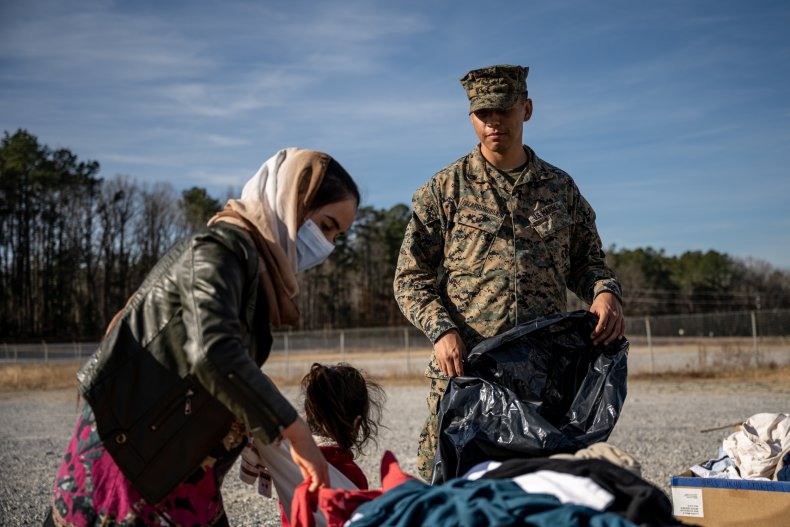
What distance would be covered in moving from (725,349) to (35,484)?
21.4 m

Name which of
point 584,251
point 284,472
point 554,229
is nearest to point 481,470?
point 284,472

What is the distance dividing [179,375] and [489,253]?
6.10 feet

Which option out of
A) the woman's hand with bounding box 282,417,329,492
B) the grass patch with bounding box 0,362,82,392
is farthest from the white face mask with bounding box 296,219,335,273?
the grass patch with bounding box 0,362,82,392

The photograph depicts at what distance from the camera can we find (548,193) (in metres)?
3.75

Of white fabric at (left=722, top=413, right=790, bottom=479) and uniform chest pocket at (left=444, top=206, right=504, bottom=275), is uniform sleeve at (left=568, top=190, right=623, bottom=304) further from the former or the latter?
white fabric at (left=722, top=413, right=790, bottom=479)

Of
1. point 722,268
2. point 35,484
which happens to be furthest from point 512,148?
point 722,268

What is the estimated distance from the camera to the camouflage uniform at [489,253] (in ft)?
11.9

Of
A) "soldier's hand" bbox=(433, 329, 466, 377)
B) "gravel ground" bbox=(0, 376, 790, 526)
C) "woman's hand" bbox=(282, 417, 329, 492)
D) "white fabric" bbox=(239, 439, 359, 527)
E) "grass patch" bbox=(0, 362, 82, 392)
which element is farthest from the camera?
"grass patch" bbox=(0, 362, 82, 392)

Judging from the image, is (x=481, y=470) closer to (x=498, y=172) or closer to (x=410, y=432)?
(x=498, y=172)

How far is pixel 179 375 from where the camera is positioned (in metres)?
2.21

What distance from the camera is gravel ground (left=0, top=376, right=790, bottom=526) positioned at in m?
6.89

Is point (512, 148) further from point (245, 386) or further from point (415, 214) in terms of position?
point (245, 386)

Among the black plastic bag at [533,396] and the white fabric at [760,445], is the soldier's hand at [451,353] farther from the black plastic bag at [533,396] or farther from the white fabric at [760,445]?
the white fabric at [760,445]

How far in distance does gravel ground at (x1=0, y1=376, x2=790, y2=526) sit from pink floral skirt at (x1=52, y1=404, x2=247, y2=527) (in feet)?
12.2
